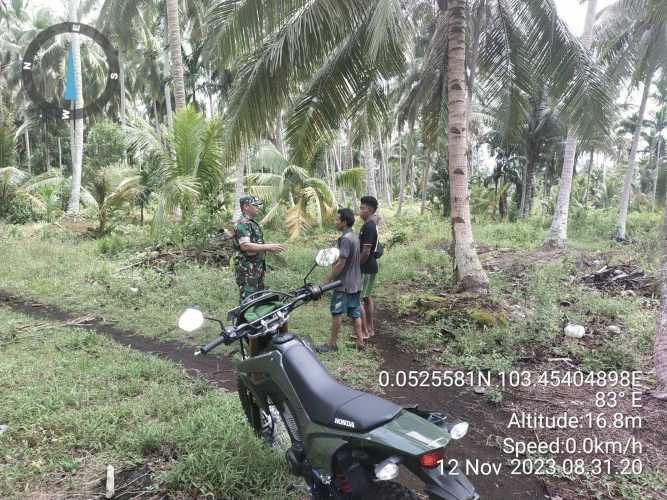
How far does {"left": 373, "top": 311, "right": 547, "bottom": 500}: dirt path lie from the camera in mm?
2971

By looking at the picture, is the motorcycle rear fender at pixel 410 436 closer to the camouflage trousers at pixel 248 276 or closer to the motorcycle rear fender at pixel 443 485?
the motorcycle rear fender at pixel 443 485

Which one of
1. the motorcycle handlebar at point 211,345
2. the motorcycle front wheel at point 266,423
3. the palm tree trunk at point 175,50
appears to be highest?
the palm tree trunk at point 175,50

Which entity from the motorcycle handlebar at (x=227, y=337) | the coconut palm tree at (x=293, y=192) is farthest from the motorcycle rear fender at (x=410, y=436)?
the coconut palm tree at (x=293, y=192)

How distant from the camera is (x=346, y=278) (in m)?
5.22

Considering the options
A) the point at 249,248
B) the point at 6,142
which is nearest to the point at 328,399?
the point at 249,248

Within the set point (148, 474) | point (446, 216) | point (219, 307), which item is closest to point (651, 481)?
point (148, 474)

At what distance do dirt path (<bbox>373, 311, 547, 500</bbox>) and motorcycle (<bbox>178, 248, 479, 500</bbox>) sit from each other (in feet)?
3.35

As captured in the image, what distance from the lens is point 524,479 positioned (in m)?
3.08

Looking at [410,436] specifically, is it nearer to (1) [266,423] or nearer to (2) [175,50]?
(1) [266,423]

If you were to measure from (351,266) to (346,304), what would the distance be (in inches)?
16.9

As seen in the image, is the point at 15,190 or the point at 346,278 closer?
the point at 346,278

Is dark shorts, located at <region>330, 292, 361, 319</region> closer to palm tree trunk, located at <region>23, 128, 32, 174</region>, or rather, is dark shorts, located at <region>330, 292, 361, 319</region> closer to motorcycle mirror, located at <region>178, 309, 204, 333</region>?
motorcycle mirror, located at <region>178, 309, 204, 333</region>

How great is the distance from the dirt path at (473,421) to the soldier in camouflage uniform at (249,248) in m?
1.69

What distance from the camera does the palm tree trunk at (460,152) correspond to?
6.67 metres
